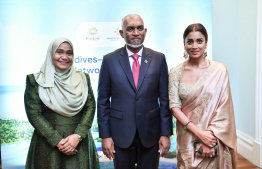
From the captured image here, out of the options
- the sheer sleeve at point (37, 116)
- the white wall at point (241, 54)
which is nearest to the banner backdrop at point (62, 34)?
the white wall at point (241, 54)

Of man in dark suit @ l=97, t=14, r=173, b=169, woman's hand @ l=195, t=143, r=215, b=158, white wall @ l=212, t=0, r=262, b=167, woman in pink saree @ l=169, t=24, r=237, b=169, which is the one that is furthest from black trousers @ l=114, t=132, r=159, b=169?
white wall @ l=212, t=0, r=262, b=167

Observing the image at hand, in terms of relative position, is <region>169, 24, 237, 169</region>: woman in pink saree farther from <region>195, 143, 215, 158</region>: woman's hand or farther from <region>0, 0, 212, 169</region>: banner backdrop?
<region>0, 0, 212, 169</region>: banner backdrop

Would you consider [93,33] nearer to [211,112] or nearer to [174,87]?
[174,87]

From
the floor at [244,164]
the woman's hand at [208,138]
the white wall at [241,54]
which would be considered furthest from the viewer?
the white wall at [241,54]

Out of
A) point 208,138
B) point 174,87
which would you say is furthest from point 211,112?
point 174,87

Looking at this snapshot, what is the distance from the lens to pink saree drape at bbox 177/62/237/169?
2.02 m

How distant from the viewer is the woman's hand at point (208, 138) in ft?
6.50

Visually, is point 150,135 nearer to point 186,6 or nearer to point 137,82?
point 137,82

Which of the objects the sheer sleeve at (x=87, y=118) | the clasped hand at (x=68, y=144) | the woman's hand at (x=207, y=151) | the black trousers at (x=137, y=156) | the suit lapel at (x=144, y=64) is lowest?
the black trousers at (x=137, y=156)

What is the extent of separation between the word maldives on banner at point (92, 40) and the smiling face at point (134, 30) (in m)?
1.37

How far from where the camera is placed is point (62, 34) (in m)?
3.46

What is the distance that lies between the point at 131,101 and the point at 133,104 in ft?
0.09

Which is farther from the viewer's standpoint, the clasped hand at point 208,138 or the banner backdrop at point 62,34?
the banner backdrop at point 62,34

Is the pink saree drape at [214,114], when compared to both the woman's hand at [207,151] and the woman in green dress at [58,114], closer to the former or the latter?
the woman's hand at [207,151]
